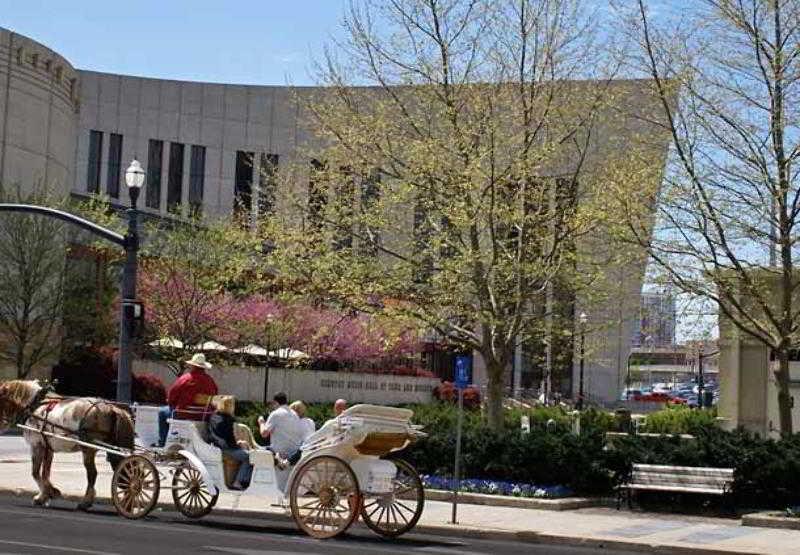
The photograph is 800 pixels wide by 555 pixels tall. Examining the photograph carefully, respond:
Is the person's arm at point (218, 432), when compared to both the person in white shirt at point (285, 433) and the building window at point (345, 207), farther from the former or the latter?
the building window at point (345, 207)

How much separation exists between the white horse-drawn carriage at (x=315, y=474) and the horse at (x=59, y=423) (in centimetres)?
87

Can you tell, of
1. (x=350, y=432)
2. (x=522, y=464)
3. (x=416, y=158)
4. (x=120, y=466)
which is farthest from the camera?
(x=416, y=158)

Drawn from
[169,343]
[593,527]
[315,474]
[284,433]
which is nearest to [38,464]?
[284,433]

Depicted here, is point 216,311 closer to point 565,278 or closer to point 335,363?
point 335,363

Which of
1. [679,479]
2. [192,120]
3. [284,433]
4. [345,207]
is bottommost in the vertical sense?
[679,479]

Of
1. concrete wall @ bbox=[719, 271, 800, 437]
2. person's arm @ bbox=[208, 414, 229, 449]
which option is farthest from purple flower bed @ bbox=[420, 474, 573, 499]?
concrete wall @ bbox=[719, 271, 800, 437]

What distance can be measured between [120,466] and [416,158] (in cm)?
862

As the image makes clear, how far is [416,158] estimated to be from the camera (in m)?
22.8

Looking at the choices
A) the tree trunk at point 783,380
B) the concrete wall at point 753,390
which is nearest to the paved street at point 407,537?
the tree trunk at point 783,380

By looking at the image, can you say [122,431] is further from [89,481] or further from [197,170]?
[197,170]

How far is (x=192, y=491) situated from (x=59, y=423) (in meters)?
2.62

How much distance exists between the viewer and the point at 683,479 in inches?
779

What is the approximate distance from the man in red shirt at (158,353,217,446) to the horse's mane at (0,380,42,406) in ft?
7.70

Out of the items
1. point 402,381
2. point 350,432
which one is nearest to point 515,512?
point 350,432
